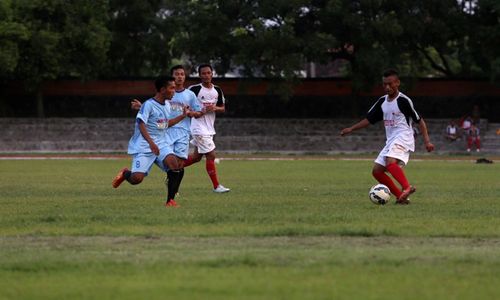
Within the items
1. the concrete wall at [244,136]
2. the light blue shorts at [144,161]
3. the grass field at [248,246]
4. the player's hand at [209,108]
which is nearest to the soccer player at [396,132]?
the grass field at [248,246]

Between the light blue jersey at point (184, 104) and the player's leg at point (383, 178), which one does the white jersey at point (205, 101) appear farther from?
the player's leg at point (383, 178)

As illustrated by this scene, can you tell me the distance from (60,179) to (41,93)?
1101 inches

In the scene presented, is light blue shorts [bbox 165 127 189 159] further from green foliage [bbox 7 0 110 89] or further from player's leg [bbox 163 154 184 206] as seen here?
green foliage [bbox 7 0 110 89]

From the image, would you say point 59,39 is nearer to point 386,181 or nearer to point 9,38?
point 9,38

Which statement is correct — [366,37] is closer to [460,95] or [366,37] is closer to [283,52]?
[283,52]

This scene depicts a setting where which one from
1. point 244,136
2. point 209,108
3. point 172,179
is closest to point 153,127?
point 172,179

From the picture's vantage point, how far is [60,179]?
2264 centimetres

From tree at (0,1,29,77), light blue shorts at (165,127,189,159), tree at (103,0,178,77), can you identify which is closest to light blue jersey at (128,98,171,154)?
light blue shorts at (165,127,189,159)

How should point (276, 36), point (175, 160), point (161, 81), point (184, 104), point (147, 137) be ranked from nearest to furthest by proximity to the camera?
point (147, 137) → point (161, 81) → point (175, 160) → point (184, 104) → point (276, 36)

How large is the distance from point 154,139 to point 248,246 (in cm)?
508

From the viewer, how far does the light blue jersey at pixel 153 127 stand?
14211 mm

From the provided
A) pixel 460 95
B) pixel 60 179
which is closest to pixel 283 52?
pixel 460 95

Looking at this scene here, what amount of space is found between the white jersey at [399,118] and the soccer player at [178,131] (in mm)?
2788

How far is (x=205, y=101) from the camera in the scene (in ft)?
58.0
